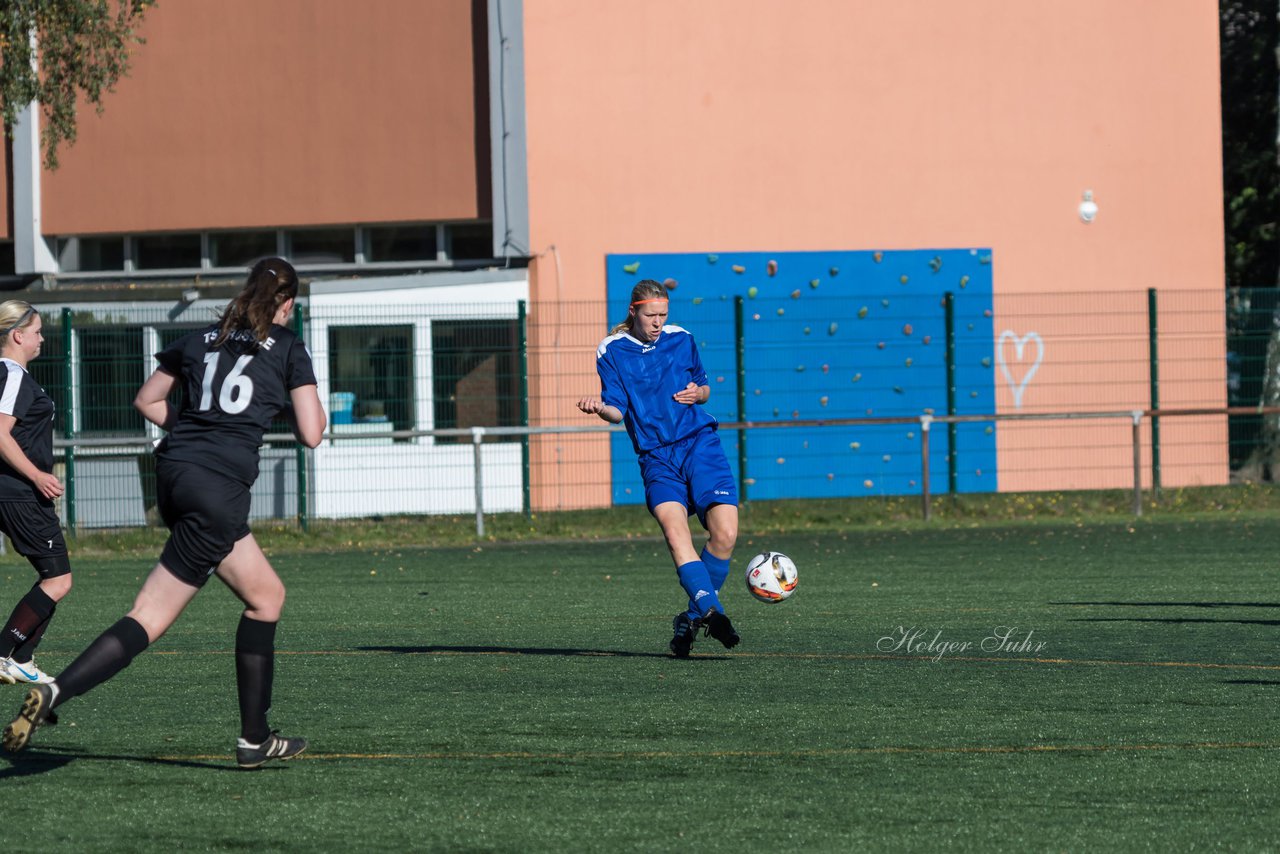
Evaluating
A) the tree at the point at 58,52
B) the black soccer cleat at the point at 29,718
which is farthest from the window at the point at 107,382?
the black soccer cleat at the point at 29,718

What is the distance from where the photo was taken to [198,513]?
20.0ft

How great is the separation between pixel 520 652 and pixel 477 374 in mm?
10320

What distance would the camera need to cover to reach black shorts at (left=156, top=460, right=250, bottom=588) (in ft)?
20.0

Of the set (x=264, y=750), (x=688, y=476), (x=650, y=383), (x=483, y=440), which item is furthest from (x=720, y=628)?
(x=483, y=440)

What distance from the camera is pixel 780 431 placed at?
21.6 meters

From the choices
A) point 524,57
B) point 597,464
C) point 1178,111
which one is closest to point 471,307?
point 597,464

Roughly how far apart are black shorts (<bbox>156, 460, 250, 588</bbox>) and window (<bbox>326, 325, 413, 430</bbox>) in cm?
1353

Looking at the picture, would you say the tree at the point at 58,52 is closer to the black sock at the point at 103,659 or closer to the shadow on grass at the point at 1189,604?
the shadow on grass at the point at 1189,604

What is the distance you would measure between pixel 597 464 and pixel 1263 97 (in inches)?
625

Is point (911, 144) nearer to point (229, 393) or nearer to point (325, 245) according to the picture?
point (325, 245)

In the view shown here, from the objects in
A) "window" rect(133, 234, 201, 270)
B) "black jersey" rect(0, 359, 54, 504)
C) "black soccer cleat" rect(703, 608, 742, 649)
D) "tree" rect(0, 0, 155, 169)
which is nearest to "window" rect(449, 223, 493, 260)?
"window" rect(133, 234, 201, 270)

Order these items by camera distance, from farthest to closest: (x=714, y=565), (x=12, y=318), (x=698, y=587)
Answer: (x=714, y=565)
(x=698, y=587)
(x=12, y=318)

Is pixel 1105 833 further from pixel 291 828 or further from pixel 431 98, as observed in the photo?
pixel 431 98

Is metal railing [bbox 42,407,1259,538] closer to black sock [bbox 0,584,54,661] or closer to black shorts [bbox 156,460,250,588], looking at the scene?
black sock [bbox 0,584,54,661]
